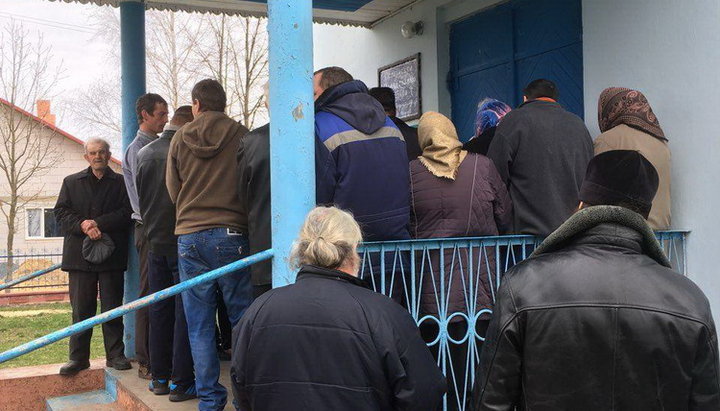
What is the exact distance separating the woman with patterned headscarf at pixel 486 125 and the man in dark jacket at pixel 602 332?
2315 millimetres

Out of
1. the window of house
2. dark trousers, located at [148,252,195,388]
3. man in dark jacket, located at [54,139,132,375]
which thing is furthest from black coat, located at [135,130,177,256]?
the window of house

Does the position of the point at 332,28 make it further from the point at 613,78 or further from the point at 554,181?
the point at 554,181

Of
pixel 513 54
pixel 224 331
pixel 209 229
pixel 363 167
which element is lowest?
pixel 224 331

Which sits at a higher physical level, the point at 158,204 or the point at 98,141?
the point at 98,141

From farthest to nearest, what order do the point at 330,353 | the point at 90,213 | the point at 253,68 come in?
the point at 253,68 < the point at 90,213 < the point at 330,353

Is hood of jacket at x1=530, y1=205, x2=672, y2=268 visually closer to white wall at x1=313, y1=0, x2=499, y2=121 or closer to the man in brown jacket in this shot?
the man in brown jacket

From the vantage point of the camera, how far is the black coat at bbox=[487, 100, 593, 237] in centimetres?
413

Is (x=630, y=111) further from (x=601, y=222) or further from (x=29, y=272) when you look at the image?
(x=29, y=272)

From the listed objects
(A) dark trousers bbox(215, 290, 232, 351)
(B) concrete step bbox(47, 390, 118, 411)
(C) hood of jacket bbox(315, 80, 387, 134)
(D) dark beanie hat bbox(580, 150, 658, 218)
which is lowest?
(B) concrete step bbox(47, 390, 118, 411)

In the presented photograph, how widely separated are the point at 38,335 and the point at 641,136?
10.9m

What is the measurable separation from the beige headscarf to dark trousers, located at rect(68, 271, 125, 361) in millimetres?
3091

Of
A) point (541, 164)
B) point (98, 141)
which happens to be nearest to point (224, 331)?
point (98, 141)

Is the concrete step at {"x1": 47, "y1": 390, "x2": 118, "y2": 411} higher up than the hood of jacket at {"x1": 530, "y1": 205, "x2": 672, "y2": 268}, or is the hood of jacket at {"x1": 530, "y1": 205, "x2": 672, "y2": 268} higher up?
the hood of jacket at {"x1": 530, "y1": 205, "x2": 672, "y2": 268}

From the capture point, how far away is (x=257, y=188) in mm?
3943
